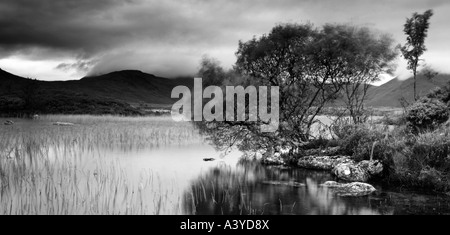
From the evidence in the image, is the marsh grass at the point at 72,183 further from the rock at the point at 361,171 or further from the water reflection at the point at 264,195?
the rock at the point at 361,171

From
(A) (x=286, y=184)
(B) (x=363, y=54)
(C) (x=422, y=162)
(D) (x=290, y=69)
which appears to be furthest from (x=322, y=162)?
(B) (x=363, y=54)

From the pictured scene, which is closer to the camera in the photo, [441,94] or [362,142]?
[362,142]

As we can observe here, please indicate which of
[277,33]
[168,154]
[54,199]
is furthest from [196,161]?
[54,199]

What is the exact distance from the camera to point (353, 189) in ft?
52.6

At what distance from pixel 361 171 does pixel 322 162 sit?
374 cm

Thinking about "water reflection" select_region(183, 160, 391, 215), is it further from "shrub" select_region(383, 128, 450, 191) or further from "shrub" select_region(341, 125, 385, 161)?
"shrub" select_region(383, 128, 450, 191)

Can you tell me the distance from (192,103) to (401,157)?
11454mm

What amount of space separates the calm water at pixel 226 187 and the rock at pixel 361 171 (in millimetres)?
979

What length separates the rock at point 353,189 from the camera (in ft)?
51.0

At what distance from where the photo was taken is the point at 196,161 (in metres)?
23.6

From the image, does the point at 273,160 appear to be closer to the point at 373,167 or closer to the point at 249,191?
the point at 373,167

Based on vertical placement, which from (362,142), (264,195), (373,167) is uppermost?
(362,142)

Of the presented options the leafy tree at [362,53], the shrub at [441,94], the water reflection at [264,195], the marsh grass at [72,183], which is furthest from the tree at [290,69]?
the marsh grass at [72,183]

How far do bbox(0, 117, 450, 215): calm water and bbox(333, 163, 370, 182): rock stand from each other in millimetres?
678
